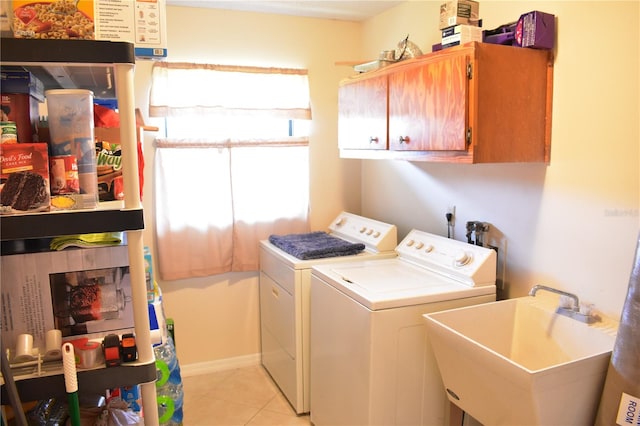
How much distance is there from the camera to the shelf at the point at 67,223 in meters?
0.98

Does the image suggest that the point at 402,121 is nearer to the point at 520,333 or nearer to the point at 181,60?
the point at 520,333

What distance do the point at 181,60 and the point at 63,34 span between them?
82.2 inches

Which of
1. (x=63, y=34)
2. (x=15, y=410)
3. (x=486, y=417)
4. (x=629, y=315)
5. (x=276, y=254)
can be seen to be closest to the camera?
(x=15, y=410)

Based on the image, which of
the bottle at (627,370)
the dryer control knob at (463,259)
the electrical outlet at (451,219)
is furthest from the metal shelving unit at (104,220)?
the electrical outlet at (451,219)

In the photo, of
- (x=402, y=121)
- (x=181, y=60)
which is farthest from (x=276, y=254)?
(x=181, y=60)

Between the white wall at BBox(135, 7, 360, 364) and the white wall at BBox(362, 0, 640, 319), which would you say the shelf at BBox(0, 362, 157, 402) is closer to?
the white wall at BBox(362, 0, 640, 319)

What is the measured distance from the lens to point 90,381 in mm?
1098

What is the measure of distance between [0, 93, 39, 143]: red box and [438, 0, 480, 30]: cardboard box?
5.43ft

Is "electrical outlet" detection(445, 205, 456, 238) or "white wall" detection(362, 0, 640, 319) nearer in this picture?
"white wall" detection(362, 0, 640, 319)

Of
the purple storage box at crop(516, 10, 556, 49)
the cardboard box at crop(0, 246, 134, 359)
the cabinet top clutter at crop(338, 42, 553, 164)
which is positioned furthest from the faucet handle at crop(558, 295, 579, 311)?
the cardboard box at crop(0, 246, 134, 359)

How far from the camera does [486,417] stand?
182 centimetres

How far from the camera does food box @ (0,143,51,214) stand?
997 millimetres

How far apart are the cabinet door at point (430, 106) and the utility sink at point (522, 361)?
0.74 m

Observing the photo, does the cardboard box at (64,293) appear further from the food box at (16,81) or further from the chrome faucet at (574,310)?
the chrome faucet at (574,310)
